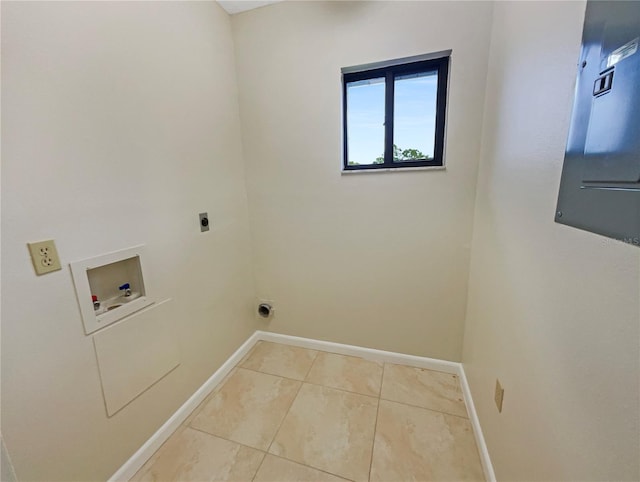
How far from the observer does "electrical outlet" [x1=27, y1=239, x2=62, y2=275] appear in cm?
92

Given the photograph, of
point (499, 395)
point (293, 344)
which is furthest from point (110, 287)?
point (499, 395)

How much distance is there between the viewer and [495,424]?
3.76 feet

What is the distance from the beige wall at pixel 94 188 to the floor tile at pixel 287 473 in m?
0.65

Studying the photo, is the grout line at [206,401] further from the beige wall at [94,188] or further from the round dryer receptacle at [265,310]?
the round dryer receptacle at [265,310]

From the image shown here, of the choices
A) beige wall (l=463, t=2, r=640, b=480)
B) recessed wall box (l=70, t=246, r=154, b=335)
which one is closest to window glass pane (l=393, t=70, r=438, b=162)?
beige wall (l=463, t=2, r=640, b=480)

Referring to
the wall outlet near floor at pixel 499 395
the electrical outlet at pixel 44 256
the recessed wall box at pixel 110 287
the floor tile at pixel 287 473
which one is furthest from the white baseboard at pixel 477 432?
the electrical outlet at pixel 44 256

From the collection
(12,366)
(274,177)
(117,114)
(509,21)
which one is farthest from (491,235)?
(12,366)

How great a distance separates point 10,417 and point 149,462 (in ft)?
2.39

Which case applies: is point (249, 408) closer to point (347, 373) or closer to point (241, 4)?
point (347, 373)

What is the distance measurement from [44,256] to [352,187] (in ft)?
5.20

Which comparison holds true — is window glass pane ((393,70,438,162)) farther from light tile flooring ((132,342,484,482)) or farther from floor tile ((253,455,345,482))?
floor tile ((253,455,345,482))

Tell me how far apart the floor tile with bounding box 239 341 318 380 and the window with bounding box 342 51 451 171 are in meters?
1.54

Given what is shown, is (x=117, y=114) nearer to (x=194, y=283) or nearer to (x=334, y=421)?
(x=194, y=283)

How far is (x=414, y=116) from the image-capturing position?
1694 mm
